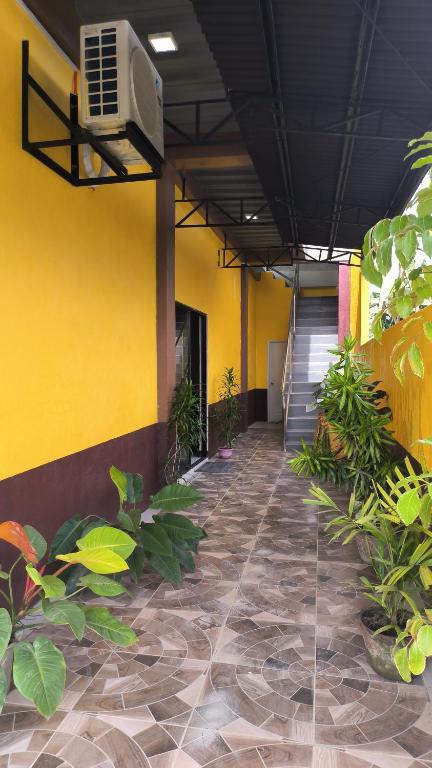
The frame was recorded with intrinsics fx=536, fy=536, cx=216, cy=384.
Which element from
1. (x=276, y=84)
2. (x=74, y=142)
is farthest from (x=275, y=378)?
A: (x=74, y=142)

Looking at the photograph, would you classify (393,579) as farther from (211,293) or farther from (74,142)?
(211,293)

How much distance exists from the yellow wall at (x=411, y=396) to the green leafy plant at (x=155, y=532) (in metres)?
1.44

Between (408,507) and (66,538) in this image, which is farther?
(66,538)

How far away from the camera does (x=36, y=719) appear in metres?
2.22

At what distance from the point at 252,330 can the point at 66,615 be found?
10758mm

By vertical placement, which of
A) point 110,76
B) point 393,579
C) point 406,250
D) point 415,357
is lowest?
point 393,579

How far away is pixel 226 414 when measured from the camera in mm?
8688

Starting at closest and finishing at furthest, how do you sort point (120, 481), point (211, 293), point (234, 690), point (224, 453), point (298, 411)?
point (234, 690) → point (120, 481) → point (211, 293) → point (224, 453) → point (298, 411)

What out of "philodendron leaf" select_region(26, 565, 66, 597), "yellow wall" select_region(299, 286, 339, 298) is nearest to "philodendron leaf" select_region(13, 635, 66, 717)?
"philodendron leaf" select_region(26, 565, 66, 597)

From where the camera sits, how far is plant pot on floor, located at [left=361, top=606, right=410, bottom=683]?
2.47 metres

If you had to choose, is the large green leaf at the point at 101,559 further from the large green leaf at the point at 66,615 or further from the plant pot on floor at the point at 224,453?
the plant pot on floor at the point at 224,453

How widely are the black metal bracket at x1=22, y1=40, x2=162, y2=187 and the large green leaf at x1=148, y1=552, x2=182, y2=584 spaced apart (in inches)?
93.5

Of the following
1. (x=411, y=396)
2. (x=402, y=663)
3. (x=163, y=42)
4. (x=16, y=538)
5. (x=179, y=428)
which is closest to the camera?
(x=402, y=663)

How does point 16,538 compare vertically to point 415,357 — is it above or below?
below
